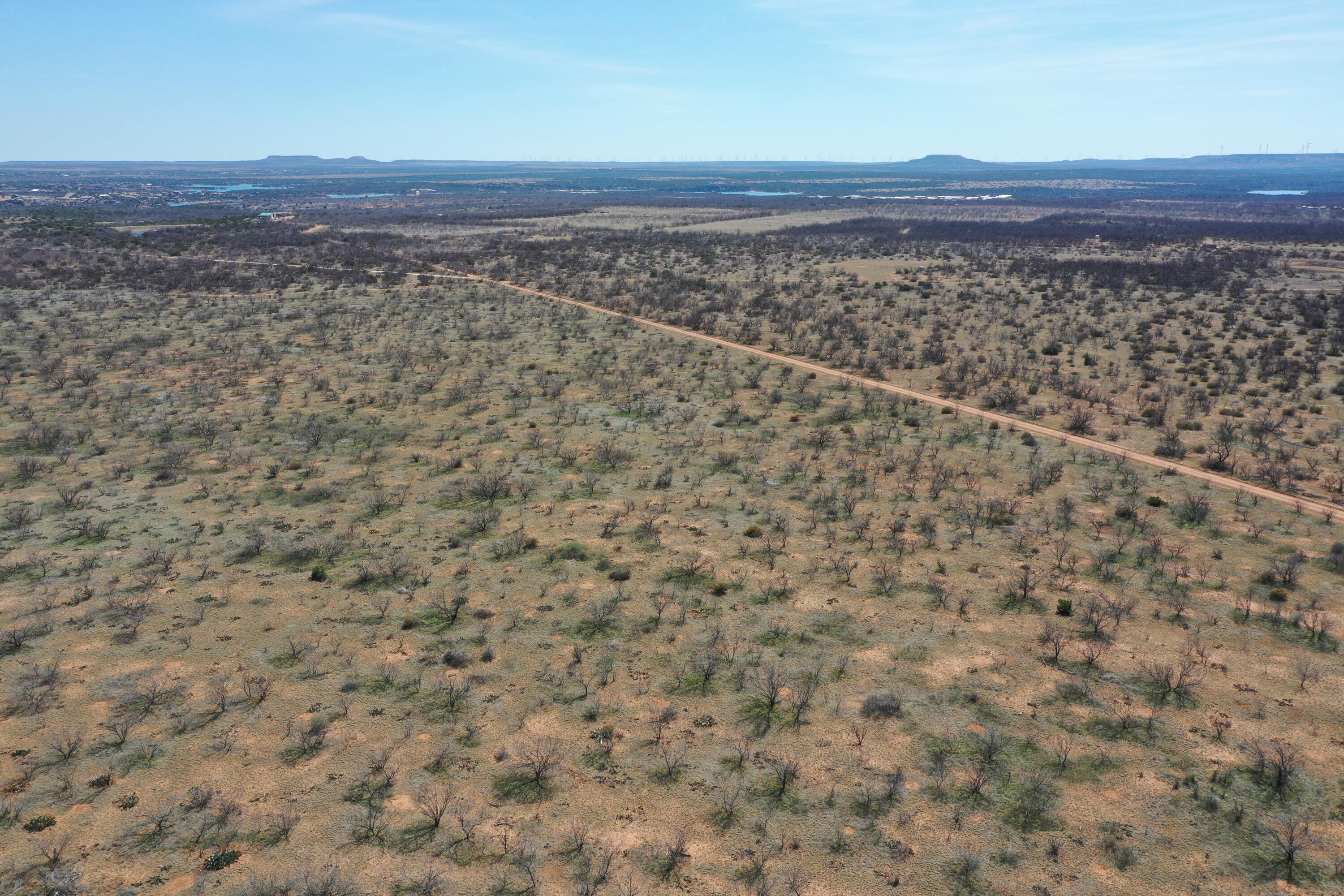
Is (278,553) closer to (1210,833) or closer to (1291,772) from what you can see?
(1210,833)

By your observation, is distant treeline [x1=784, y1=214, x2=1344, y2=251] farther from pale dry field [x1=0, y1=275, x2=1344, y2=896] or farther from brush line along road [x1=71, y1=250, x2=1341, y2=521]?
pale dry field [x1=0, y1=275, x2=1344, y2=896]

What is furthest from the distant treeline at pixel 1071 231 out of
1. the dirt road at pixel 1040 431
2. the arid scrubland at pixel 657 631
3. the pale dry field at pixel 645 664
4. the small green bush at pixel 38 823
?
the small green bush at pixel 38 823

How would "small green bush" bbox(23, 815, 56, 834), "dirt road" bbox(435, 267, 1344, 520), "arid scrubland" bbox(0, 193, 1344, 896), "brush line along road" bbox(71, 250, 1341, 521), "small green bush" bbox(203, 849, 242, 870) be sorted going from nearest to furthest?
"small green bush" bbox(203, 849, 242, 870) → "small green bush" bbox(23, 815, 56, 834) → "arid scrubland" bbox(0, 193, 1344, 896) → "dirt road" bbox(435, 267, 1344, 520) → "brush line along road" bbox(71, 250, 1341, 521)

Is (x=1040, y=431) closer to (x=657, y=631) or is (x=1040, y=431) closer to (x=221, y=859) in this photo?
(x=657, y=631)

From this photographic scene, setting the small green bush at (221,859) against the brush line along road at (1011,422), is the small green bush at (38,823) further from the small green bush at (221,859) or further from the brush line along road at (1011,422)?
the brush line along road at (1011,422)

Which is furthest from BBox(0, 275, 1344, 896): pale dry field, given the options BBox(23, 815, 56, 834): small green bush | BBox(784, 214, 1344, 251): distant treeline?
BBox(784, 214, 1344, 251): distant treeline

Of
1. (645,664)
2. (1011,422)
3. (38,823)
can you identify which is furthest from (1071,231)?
(38,823)

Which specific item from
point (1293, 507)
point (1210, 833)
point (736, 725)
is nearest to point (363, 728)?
point (736, 725)
